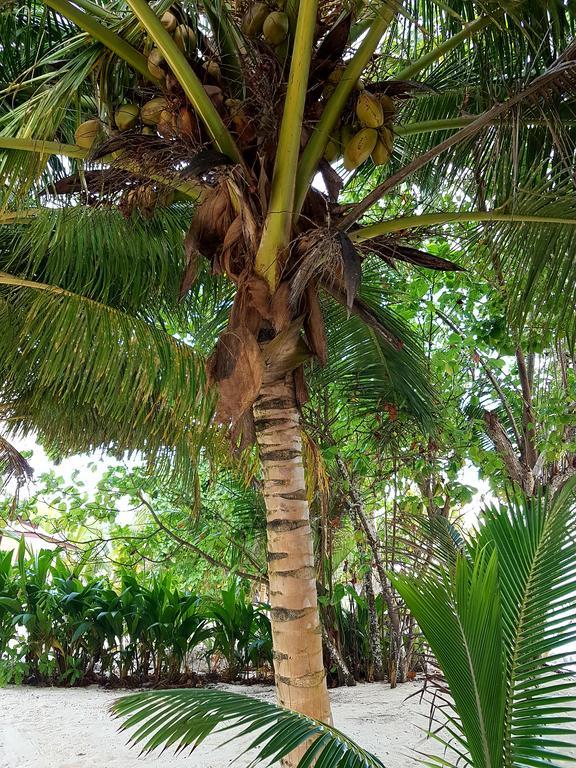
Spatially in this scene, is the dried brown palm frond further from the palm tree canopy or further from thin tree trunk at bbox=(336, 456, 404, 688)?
thin tree trunk at bbox=(336, 456, 404, 688)

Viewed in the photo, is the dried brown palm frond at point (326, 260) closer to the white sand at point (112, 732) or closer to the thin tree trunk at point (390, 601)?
the white sand at point (112, 732)

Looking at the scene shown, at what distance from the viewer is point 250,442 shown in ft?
9.94

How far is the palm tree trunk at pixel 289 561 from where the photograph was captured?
8.11ft

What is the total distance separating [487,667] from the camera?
171 cm

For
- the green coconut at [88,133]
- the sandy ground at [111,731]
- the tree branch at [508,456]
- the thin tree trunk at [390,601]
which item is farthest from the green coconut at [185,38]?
the tree branch at [508,456]

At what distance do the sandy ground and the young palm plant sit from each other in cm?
183

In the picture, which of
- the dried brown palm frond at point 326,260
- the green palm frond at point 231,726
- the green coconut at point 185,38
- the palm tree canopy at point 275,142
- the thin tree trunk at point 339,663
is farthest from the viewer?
the thin tree trunk at point 339,663

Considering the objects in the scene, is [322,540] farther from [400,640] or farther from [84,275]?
[84,275]

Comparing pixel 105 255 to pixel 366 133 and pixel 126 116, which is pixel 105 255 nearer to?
pixel 126 116

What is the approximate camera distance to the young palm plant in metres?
1.68

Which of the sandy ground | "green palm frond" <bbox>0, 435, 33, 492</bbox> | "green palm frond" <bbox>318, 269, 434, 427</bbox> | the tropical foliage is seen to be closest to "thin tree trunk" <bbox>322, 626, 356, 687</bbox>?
the sandy ground

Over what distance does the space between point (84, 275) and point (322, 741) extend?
299 centimetres

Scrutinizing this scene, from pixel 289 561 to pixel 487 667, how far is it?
1.02 metres

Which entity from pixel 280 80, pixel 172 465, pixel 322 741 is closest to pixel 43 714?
pixel 172 465
